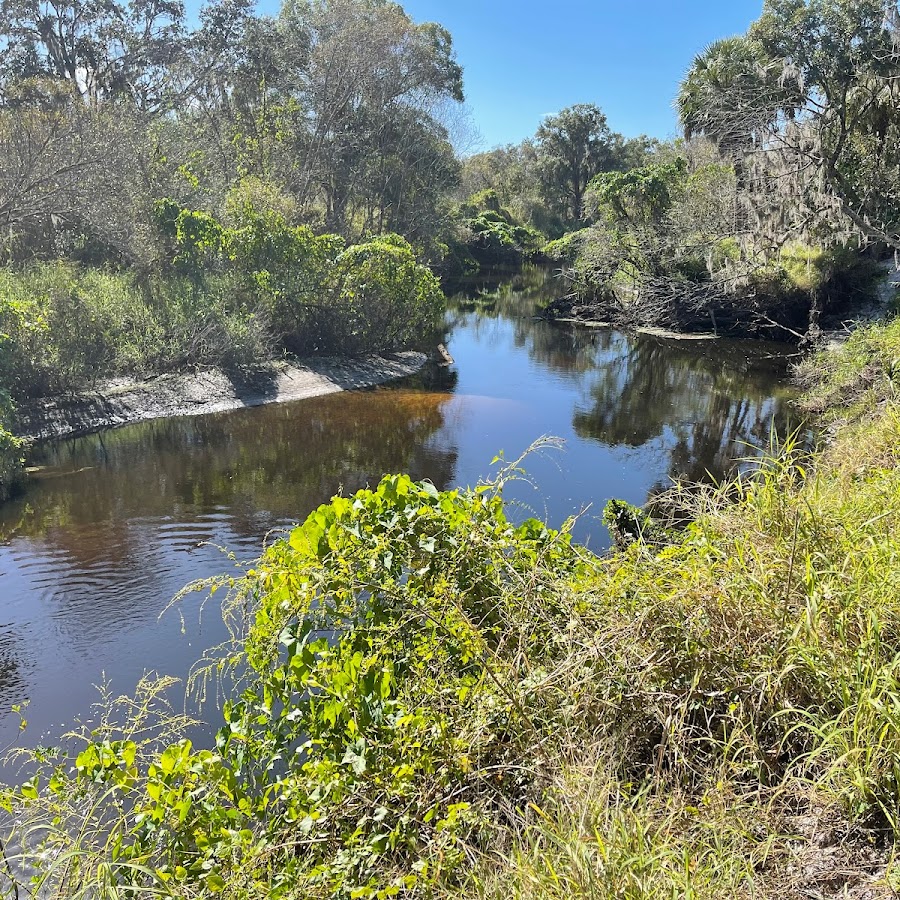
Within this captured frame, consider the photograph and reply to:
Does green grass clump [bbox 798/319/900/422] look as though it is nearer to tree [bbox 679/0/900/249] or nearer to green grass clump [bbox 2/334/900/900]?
tree [bbox 679/0/900/249]

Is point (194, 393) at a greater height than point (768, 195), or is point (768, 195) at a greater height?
point (768, 195)

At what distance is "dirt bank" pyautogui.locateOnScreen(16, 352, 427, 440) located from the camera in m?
13.7

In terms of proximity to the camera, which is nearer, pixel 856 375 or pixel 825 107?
pixel 856 375

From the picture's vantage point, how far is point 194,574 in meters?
8.45

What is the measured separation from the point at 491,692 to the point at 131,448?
12.1m

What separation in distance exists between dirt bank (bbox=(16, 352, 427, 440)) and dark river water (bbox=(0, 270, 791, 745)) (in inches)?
18.7

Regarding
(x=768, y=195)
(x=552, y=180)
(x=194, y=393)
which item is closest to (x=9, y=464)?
(x=194, y=393)

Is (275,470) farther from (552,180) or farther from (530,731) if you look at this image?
(552,180)

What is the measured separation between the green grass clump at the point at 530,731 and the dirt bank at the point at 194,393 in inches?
463

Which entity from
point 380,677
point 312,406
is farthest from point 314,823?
point 312,406

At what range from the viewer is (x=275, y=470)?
1234cm

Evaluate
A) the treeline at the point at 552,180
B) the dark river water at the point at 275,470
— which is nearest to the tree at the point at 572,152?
the treeline at the point at 552,180

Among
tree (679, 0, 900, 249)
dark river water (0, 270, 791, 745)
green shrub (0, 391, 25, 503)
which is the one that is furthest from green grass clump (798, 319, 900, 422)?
green shrub (0, 391, 25, 503)

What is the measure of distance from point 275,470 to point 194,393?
4917 millimetres
